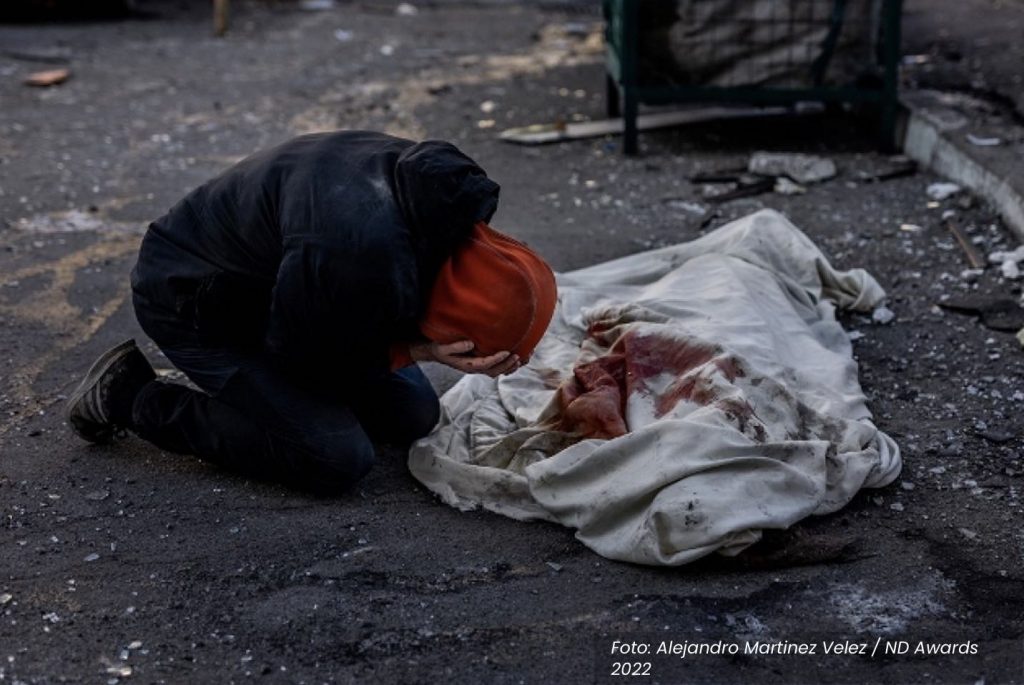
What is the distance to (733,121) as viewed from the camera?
7.74 meters

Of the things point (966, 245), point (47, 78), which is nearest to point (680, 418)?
point (966, 245)

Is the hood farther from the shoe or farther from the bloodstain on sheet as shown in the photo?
the shoe

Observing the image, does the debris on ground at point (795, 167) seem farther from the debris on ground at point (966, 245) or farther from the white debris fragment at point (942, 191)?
the debris on ground at point (966, 245)

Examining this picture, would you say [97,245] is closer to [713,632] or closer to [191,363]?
[191,363]

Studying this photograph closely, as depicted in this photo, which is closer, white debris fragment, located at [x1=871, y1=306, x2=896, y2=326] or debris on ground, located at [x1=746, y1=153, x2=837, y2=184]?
white debris fragment, located at [x1=871, y1=306, x2=896, y2=326]

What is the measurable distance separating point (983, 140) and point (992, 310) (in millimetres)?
1683

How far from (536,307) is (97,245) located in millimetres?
3393

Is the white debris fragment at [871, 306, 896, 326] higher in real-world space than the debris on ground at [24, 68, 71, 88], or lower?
higher

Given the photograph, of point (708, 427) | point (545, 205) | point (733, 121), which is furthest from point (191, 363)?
point (733, 121)

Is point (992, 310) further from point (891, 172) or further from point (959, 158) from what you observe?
point (891, 172)

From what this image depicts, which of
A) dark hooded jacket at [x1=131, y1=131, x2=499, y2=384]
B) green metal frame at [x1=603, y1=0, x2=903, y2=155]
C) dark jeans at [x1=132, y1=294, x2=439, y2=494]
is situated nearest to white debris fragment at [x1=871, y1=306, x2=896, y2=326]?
dark jeans at [x1=132, y1=294, x2=439, y2=494]

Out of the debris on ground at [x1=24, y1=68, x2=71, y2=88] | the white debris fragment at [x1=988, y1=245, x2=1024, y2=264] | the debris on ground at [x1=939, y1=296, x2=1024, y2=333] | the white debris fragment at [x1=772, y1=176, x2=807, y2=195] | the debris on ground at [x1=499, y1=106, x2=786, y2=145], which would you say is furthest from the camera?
the debris on ground at [x1=24, y1=68, x2=71, y2=88]

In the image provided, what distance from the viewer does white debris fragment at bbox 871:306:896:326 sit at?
509 centimetres

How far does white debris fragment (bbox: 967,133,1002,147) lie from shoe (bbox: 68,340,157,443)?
13.8ft
